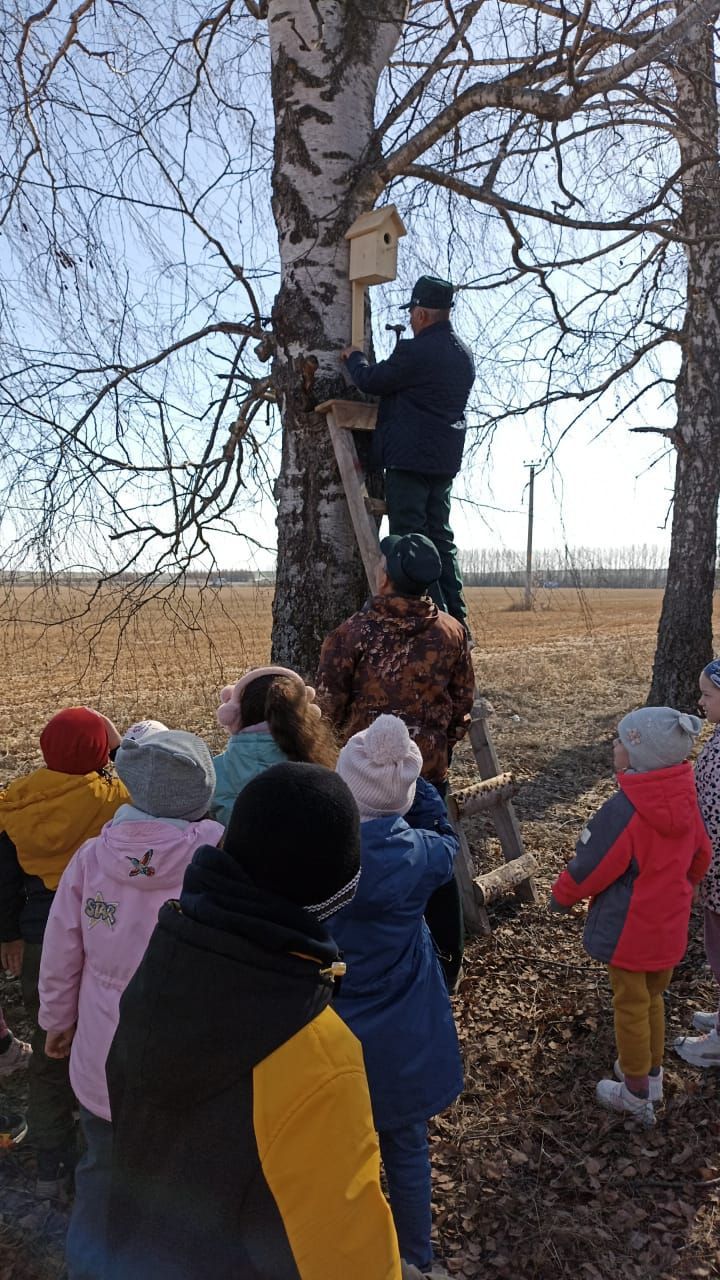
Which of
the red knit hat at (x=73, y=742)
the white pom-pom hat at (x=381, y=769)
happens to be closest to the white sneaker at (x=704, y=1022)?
the white pom-pom hat at (x=381, y=769)

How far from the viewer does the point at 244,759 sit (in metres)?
2.78

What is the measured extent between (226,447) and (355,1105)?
4.16m

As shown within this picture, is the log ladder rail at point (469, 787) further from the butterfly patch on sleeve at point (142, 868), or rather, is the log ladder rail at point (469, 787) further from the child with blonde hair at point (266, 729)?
the butterfly patch on sleeve at point (142, 868)

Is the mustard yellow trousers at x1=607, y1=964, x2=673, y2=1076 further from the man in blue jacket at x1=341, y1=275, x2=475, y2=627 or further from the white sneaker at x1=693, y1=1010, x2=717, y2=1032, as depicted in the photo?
the man in blue jacket at x1=341, y1=275, x2=475, y2=627

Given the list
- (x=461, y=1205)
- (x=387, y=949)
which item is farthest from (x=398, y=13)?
(x=461, y=1205)

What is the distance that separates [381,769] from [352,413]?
7.03 ft

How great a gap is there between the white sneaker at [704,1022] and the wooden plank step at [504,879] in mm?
1063

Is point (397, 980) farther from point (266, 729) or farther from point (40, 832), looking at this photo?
point (40, 832)

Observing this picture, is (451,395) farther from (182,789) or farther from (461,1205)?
(461,1205)

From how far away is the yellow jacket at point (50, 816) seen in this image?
2791 mm

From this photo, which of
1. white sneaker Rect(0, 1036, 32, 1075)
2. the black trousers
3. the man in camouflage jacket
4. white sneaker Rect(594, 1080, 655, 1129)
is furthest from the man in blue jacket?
white sneaker Rect(0, 1036, 32, 1075)

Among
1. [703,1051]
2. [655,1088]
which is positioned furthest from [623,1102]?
[703,1051]

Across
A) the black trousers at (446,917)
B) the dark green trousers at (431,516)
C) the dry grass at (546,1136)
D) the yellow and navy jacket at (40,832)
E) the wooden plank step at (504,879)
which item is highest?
the dark green trousers at (431,516)

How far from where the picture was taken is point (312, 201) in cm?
407
